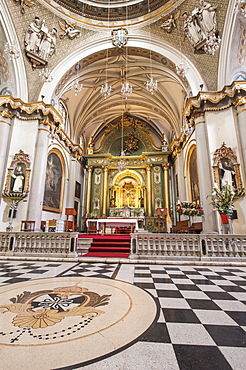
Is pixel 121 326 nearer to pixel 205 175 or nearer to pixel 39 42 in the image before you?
pixel 205 175

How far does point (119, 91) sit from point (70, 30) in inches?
219

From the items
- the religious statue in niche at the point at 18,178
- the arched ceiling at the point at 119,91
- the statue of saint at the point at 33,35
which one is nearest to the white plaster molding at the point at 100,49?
the arched ceiling at the point at 119,91

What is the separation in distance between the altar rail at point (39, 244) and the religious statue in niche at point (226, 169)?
6.19 metres

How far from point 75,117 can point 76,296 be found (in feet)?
46.1

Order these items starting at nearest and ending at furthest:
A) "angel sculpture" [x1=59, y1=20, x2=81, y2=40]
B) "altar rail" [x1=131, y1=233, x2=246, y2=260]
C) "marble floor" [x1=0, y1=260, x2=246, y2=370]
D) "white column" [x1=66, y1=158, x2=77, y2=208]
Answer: "marble floor" [x1=0, y1=260, x2=246, y2=370] → "altar rail" [x1=131, y1=233, x2=246, y2=260] → "angel sculpture" [x1=59, y1=20, x2=81, y2=40] → "white column" [x1=66, y1=158, x2=77, y2=208]

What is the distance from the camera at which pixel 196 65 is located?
922 cm

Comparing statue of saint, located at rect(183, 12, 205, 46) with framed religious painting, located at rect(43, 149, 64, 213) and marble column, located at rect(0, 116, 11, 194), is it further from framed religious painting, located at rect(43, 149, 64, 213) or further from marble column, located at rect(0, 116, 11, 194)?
marble column, located at rect(0, 116, 11, 194)

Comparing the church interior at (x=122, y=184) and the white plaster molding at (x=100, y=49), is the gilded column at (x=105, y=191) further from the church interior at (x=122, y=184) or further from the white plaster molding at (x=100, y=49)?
the white plaster molding at (x=100, y=49)

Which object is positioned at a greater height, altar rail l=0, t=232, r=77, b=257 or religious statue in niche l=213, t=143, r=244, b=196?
religious statue in niche l=213, t=143, r=244, b=196

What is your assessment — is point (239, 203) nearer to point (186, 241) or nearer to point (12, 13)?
point (186, 241)

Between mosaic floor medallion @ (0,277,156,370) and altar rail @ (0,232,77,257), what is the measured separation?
2.79 meters

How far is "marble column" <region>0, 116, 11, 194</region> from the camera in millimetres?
8594

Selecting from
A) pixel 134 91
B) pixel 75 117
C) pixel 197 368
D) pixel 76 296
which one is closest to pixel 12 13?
pixel 75 117

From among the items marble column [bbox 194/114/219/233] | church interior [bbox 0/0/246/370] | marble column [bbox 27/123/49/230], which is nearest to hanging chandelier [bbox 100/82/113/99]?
church interior [bbox 0/0/246/370]
